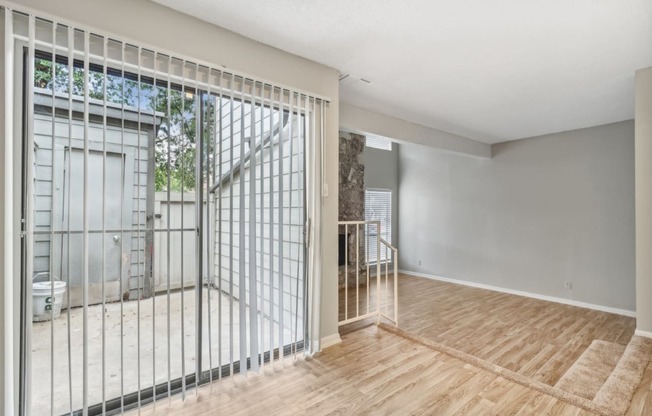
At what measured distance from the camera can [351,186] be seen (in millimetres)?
5777

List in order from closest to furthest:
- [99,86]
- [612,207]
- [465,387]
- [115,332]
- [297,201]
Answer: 1. [99,86]
2. [465,387]
3. [115,332]
4. [297,201]
5. [612,207]

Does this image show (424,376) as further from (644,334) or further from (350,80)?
(350,80)

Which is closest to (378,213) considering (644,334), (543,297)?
(543,297)

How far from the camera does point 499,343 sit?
3.27m

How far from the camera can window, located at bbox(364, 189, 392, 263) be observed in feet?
21.7

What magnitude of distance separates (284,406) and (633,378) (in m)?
2.52

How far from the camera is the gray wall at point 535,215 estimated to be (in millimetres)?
4402

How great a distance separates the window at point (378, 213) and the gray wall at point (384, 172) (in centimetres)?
11

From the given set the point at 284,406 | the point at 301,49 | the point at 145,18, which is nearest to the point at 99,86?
the point at 145,18

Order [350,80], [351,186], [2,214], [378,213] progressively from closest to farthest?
[2,214]
[350,80]
[351,186]
[378,213]

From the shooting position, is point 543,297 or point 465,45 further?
point 543,297

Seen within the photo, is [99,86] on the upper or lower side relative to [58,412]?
upper

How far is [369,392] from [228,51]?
8.68 feet

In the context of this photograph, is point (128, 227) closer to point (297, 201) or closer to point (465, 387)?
point (297, 201)
